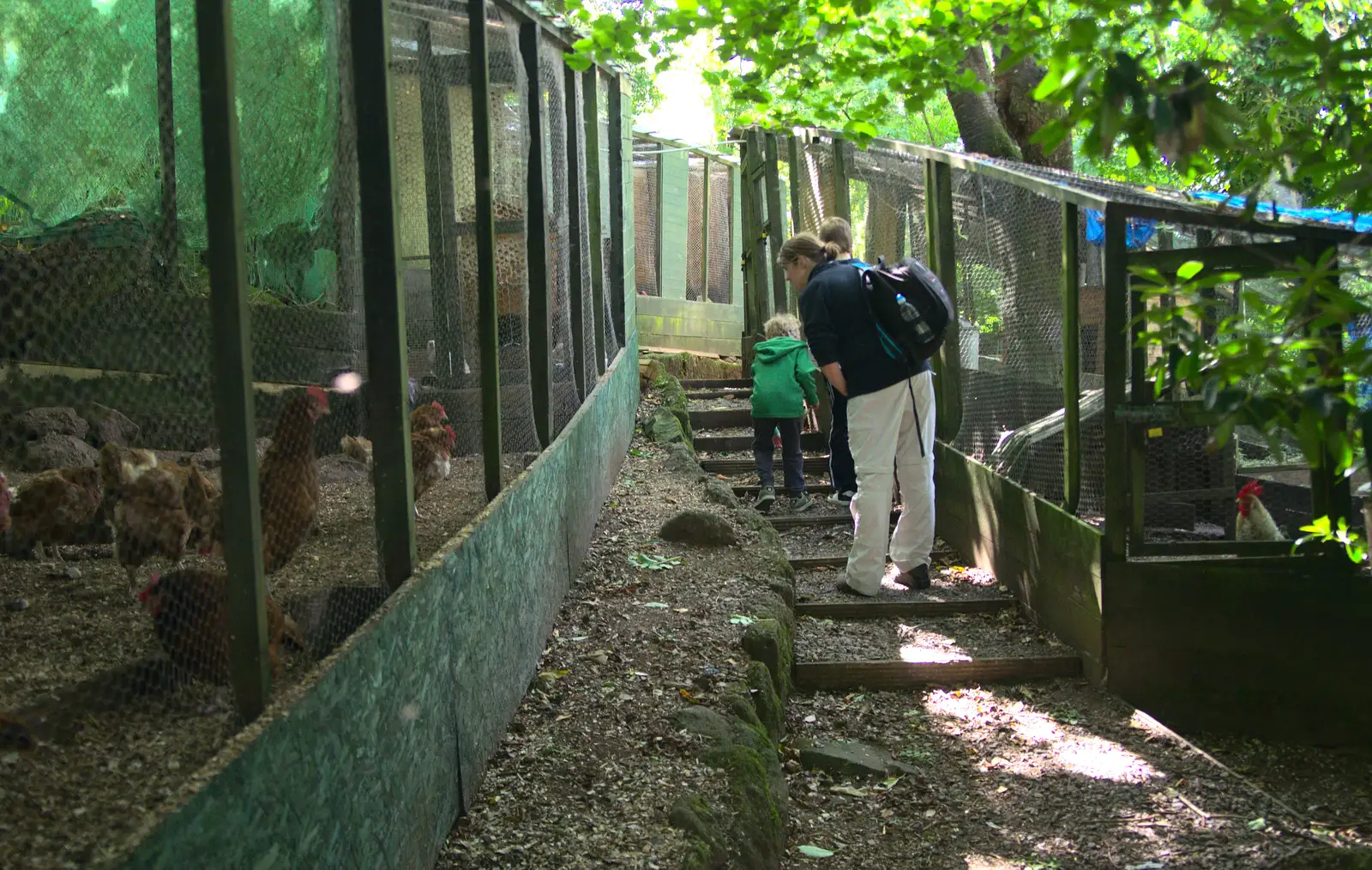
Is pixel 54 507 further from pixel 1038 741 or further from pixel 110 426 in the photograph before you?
pixel 1038 741

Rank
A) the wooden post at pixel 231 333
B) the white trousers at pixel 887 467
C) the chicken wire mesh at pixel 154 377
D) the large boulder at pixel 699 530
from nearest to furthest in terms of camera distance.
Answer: the chicken wire mesh at pixel 154 377 < the wooden post at pixel 231 333 < the white trousers at pixel 887 467 < the large boulder at pixel 699 530

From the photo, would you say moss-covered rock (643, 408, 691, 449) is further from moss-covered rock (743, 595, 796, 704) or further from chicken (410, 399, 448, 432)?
chicken (410, 399, 448, 432)

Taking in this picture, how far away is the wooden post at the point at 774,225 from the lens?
1099 cm

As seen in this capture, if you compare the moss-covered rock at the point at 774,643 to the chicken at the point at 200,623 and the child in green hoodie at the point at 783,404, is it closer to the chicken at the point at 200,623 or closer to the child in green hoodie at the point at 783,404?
the chicken at the point at 200,623

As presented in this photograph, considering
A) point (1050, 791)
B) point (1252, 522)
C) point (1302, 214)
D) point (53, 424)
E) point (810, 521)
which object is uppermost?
point (1302, 214)

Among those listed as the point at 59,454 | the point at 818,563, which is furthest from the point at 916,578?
the point at 59,454

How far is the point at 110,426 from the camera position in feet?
8.91

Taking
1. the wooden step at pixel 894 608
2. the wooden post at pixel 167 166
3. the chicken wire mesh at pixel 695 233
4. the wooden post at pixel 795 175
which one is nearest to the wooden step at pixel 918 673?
the wooden step at pixel 894 608

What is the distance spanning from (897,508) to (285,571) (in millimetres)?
5219

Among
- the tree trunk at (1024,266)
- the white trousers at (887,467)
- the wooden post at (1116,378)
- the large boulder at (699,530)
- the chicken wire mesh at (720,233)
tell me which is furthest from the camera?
the chicken wire mesh at (720,233)

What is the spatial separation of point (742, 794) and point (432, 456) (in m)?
1.63

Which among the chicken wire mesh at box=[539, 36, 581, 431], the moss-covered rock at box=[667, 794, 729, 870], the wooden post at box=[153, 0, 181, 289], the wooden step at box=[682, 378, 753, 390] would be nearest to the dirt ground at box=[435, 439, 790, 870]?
the moss-covered rock at box=[667, 794, 729, 870]

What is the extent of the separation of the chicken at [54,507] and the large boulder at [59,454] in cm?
4

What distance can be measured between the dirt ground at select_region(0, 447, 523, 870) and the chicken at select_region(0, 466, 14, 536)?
14 centimetres
